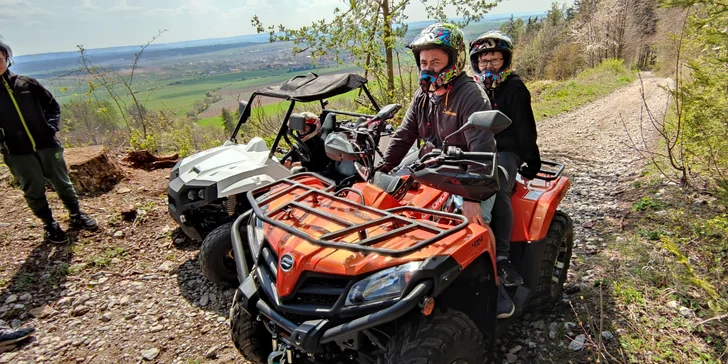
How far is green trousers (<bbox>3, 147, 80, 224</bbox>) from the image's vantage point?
15.3ft

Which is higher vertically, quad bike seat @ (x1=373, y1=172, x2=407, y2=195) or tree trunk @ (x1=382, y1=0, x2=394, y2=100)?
tree trunk @ (x1=382, y1=0, x2=394, y2=100)

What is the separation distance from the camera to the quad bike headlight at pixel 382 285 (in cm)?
183

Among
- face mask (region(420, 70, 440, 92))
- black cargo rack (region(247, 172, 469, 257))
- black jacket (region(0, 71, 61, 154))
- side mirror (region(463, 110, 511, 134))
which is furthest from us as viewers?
black jacket (region(0, 71, 61, 154))

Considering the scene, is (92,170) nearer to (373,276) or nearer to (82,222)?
(82,222)

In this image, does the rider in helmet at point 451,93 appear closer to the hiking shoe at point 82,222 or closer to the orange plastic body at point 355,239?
the orange plastic body at point 355,239

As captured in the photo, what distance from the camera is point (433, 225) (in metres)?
2.11

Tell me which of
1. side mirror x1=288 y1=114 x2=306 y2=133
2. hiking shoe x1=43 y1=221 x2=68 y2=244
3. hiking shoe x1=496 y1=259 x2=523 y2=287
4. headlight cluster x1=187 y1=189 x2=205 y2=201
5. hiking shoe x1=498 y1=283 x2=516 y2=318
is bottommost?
hiking shoe x1=43 y1=221 x2=68 y2=244

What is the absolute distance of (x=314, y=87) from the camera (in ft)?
16.4

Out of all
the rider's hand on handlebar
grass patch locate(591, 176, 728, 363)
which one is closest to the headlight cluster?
the rider's hand on handlebar

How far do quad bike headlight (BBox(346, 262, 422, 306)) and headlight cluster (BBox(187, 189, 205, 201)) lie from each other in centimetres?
261

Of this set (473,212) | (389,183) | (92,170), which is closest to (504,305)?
(473,212)

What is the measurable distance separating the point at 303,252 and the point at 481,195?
93 cm

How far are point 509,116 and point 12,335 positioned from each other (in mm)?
4298

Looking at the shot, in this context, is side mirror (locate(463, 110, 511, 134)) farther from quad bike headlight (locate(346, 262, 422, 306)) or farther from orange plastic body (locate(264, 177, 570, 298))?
quad bike headlight (locate(346, 262, 422, 306))
